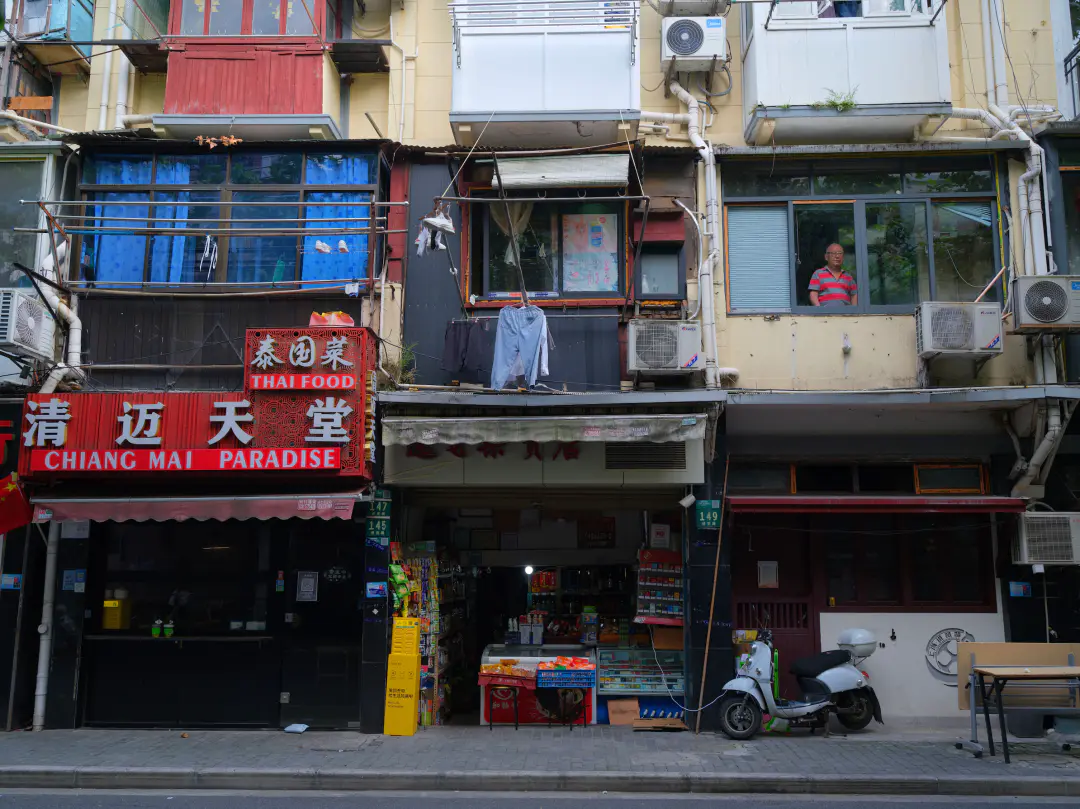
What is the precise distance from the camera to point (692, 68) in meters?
12.1

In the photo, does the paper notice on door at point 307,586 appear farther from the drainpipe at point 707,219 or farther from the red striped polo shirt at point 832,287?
the red striped polo shirt at point 832,287

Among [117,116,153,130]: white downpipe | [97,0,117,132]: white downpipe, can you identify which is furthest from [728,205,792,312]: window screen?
[97,0,117,132]: white downpipe

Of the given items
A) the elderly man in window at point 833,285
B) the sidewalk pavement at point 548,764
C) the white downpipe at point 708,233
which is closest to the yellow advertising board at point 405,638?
the sidewalk pavement at point 548,764

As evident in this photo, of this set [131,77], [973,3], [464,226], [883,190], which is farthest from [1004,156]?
[131,77]

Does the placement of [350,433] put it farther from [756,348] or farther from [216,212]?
[756,348]

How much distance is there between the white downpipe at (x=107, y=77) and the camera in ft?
41.3

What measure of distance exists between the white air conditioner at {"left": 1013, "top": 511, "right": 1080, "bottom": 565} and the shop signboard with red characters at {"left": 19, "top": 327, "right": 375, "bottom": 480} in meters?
8.27

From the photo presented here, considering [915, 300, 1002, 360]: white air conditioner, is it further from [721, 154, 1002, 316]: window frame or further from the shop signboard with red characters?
the shop signboard with red characters

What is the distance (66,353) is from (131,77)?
14.5ft

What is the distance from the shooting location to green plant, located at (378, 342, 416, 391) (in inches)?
444

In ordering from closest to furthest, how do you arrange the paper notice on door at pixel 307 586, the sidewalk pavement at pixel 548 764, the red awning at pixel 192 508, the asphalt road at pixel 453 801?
1. the asphalt road at pixel 453 801
2. the sidewalk pavement at pixel 548 764
3. the red awning at pixel 192 508
4. the paper notice on door at pixel 307 586

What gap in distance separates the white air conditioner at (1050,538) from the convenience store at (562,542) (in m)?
3.94

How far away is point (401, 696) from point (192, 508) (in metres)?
3.42

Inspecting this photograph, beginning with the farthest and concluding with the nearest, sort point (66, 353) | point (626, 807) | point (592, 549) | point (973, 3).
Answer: point (592, 549)
point (973, 3)
point (66, 353)
point (626, 807)
